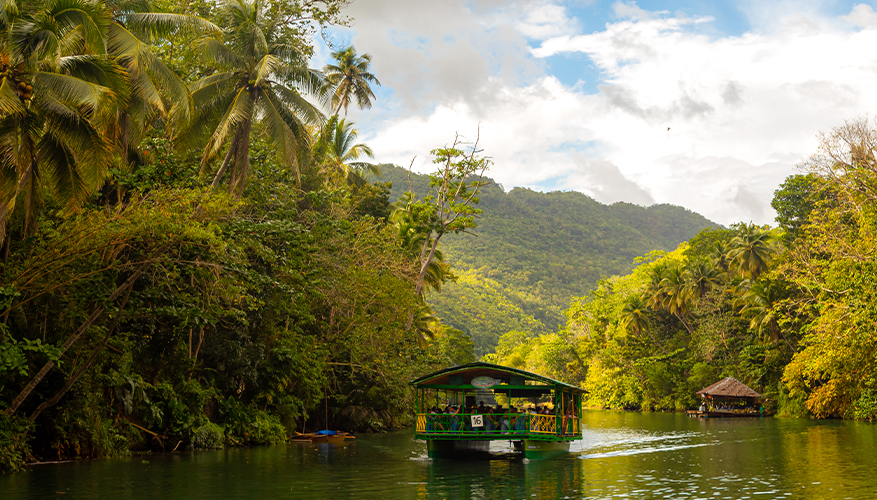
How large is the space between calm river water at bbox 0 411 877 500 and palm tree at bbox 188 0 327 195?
8.98m

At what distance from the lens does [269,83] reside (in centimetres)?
2441

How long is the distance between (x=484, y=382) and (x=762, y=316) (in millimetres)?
32274

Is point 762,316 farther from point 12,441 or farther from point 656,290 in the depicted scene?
point 12,441

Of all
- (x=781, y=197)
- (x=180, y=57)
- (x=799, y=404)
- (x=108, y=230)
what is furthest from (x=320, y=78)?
(x=781, y=197)

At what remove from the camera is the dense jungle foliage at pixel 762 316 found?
31094mm

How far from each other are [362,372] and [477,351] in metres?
86.0

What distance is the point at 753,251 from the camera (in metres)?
54.5

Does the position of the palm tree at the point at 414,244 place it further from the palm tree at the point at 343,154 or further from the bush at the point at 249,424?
the bush at the point at 249,424

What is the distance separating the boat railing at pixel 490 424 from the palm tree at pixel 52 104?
38.7ft

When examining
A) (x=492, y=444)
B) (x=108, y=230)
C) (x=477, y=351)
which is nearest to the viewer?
(x=108, y=230)

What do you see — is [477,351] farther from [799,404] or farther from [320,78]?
[320,78]

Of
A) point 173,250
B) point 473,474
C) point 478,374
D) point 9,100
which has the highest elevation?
point 9,100

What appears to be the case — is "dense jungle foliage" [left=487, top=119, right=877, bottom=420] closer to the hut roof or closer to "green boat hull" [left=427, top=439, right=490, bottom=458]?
the hut roof

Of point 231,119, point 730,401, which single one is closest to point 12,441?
point 231,119
